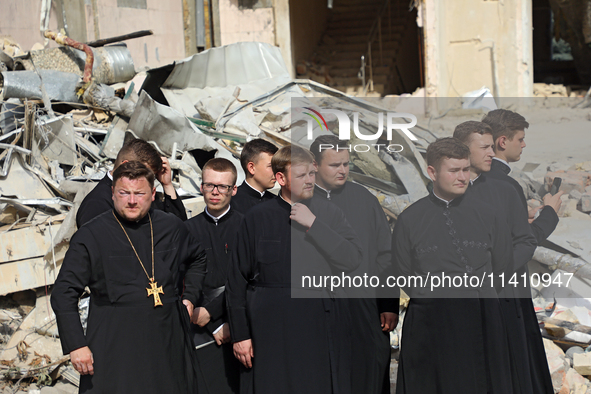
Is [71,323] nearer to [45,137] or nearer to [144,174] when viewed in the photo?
[144,174]

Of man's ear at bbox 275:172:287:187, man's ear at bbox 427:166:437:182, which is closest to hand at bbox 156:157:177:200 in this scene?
man's ear at bbox 275:172:287:187

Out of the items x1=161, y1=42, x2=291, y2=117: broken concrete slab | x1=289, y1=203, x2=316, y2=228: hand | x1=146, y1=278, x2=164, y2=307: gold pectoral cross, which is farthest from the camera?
x1=161, y1=42, x2=291, y2=117: broken concrete slab

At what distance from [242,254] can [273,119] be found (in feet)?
16.7

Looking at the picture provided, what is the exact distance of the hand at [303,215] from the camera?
3.01 meters

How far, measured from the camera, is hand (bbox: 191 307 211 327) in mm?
3426

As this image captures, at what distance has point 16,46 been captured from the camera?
10820mm

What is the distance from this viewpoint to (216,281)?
361 cm

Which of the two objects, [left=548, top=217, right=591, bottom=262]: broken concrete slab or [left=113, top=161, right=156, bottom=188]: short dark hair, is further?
[left=548, top=217, right=591, bottom=262]: broken concrete slab

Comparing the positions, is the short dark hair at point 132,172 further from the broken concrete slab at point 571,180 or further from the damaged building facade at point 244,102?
the broken concrete slab at point 571,180

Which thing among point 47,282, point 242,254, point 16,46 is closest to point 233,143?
point 47,282

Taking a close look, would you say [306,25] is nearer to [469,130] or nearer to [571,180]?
[571,180]

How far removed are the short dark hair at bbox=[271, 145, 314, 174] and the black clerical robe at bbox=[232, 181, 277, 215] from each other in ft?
2.92

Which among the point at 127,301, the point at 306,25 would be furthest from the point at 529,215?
the point at 306,25

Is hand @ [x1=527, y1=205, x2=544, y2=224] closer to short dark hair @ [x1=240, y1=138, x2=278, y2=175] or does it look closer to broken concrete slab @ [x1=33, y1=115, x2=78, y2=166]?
short dark hair @ [x1=240, y1=138, x2=278, y2=175]
